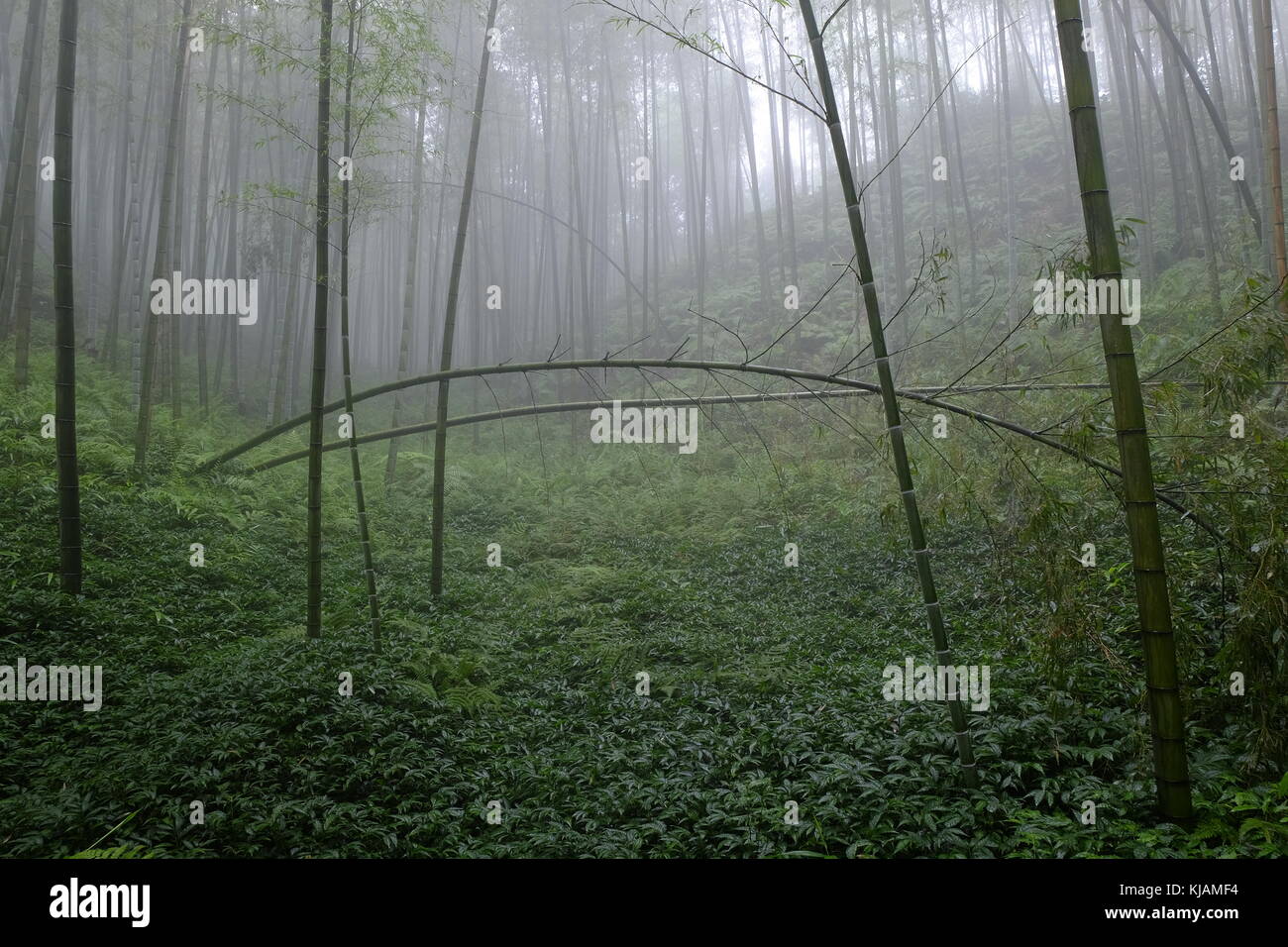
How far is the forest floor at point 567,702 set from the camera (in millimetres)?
2596

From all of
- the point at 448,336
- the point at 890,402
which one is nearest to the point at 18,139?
the point at 448,336

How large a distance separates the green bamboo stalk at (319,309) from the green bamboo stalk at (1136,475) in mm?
3717

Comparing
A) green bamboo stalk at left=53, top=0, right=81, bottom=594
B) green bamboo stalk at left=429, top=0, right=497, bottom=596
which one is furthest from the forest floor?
green bamboo stalk at left=53, top=0, right=81, bottom=594

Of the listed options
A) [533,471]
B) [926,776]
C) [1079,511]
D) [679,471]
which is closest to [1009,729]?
[926,776]

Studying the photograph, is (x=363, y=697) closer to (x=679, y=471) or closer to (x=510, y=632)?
(x=510, y=632)

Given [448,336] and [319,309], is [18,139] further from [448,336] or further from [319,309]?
[319,309]

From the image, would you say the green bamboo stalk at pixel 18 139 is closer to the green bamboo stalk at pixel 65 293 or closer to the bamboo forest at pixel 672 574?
the bamboo forest at pixel 672 574

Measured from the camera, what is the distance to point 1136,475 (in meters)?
2.29

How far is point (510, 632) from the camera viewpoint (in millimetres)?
5301

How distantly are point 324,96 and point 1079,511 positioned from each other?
518 cm

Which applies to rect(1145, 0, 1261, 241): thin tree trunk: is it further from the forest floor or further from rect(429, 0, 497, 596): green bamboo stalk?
rect(429, 0, 497, 596): green bamboo stalk

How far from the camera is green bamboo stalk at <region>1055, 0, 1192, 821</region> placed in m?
2.28

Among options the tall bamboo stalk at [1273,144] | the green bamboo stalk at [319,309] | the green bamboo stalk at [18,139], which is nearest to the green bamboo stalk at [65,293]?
the green bamboo stalk at [319,309]
